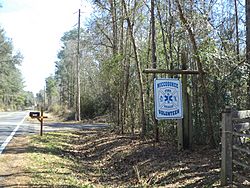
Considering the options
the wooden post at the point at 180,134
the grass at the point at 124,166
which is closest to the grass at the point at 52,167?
the grass at the point at 124,166

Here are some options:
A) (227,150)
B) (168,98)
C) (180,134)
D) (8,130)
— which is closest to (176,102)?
(168,98)

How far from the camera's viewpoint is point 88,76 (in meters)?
42.8

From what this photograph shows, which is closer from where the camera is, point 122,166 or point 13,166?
point 13,166

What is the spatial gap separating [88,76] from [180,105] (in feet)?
105

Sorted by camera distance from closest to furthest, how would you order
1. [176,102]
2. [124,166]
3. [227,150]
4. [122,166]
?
[227,150] → [176,102] → [124,166] → [122,166]

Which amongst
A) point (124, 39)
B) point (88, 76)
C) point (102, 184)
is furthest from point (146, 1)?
point (88, 76)

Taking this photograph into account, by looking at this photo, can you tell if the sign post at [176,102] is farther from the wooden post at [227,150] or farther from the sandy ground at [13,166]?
the sandy ground at [13,166]

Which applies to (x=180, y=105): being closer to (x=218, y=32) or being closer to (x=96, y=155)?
(x=218, y=32)

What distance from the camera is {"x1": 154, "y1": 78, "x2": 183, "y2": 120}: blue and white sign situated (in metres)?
10.9

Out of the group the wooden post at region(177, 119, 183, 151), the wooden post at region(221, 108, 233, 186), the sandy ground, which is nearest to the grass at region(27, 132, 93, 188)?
the sandy ground

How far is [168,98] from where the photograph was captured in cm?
1109

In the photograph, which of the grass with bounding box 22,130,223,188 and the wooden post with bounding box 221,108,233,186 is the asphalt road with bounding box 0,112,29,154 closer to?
the grass with bounding box 22,130,223,188

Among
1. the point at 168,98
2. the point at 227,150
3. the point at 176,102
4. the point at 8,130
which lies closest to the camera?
the point at 227,150

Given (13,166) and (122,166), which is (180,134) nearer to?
(122,166)
